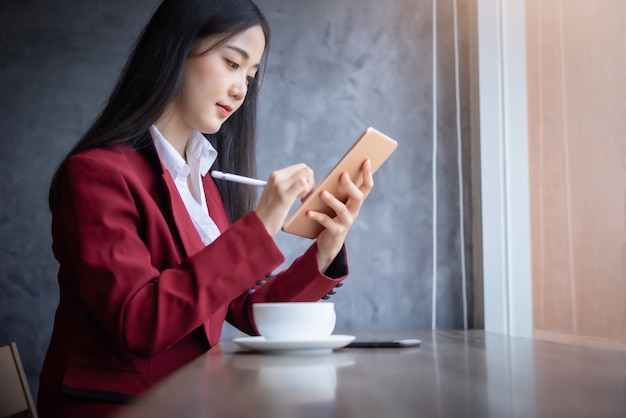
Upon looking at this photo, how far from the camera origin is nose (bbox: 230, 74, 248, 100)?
1405 mm

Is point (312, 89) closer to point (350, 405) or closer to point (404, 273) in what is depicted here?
point (404, 273)

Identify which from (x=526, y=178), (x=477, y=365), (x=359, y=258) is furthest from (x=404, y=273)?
(x=477, y=365)

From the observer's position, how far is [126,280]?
3.38 ft

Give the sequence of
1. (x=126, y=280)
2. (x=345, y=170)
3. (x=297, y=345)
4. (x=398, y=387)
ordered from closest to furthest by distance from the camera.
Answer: (x=398, y=387), (x=297, y=345), (x=126, y=280), (x=345, y=170)

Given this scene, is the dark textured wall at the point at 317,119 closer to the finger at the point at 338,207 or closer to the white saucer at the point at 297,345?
the finger at the point at 338,207

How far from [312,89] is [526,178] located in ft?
2.66

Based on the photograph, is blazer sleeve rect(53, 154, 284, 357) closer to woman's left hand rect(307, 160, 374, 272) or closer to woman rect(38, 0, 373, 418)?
woman rect(38, 0, 373, 418)

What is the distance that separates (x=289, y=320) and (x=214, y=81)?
60 centimetres

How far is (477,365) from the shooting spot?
0.64 metres

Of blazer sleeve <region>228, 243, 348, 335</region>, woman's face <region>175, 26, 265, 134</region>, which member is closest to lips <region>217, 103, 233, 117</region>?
woman's face <region>175, 26, 265, 134</region>

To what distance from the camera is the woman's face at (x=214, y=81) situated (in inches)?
54.1

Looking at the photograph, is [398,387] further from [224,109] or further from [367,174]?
[224,109]

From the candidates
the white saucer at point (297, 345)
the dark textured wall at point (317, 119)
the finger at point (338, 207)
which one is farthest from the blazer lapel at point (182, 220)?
the dark textured wall at point (317, 119)

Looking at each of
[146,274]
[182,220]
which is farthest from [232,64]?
[146,274]
